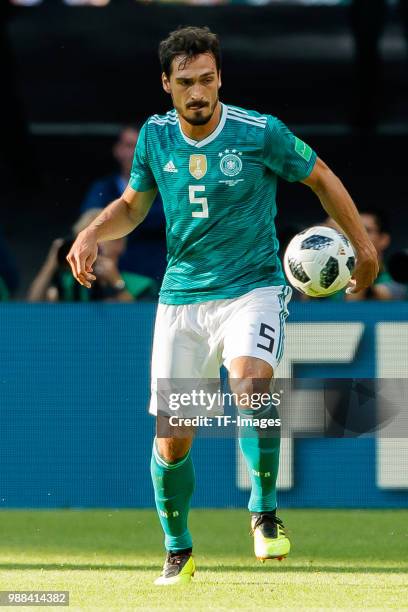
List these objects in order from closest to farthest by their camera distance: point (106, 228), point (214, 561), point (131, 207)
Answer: point (106, 228) < point (131, 207) < point (214, 561)

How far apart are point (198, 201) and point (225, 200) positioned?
11cm

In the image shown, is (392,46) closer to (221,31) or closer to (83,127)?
(221,31)

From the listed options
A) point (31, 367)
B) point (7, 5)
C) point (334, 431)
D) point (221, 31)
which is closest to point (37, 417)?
point (31, 367)

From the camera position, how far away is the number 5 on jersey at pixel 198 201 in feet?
19.6

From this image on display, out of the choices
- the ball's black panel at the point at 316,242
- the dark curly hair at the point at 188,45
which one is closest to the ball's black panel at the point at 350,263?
the ball's black panel at the point at 316,242

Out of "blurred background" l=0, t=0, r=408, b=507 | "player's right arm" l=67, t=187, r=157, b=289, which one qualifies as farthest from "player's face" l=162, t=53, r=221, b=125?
"blurred background" l=0, t=0, r=408, b=507

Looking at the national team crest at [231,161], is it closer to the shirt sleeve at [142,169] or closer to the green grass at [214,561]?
the shirt sleeve at [142,169]

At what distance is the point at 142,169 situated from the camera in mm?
6207

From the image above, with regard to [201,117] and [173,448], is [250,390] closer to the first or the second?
[173,448]

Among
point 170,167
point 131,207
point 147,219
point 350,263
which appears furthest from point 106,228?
point 147,219

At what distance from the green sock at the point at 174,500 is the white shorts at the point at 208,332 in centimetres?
26

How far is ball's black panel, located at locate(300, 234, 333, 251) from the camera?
21.2 feet

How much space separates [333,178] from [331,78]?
43.4 ft

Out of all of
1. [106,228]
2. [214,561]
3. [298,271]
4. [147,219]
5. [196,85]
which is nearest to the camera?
[196,85]
